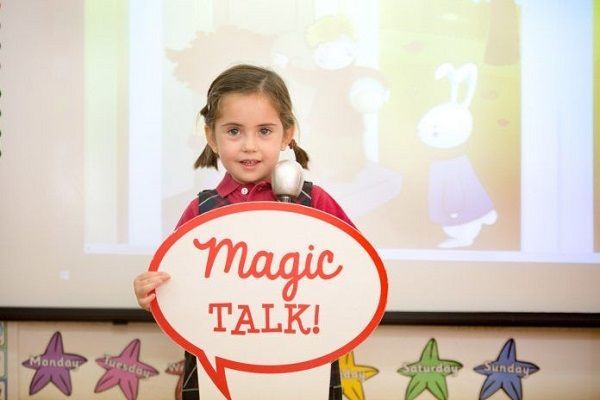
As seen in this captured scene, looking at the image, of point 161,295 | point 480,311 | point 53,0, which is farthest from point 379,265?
point 53,0

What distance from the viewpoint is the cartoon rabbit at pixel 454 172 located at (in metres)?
1.46

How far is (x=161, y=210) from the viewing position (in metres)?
1.45

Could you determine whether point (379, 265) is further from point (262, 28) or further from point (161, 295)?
point (262, 28)

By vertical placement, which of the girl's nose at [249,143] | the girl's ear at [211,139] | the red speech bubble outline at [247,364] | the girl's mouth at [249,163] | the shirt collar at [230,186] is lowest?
the red speech bubble outline at [247,364]

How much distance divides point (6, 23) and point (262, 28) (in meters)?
0.72

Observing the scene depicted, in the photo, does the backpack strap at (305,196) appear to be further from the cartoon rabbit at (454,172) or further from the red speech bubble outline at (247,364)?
the cartoon rabbit at (454,172)

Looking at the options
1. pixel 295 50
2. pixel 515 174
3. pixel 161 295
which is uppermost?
pixel 295 50

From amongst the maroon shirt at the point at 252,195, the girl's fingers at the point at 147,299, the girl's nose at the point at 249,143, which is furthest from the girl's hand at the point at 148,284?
the girl's nose at the point at 249,143

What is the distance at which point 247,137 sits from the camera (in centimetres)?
87

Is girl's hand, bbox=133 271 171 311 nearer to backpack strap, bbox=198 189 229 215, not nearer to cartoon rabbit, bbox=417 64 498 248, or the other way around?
backpack strap, bbox=198 189 229 215

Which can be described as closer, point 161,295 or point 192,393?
point 161,295

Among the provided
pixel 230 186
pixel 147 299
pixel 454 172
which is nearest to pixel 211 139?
pixel 230 186

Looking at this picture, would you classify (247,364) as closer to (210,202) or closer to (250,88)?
(210,202)

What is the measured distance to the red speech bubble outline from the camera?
78cm
